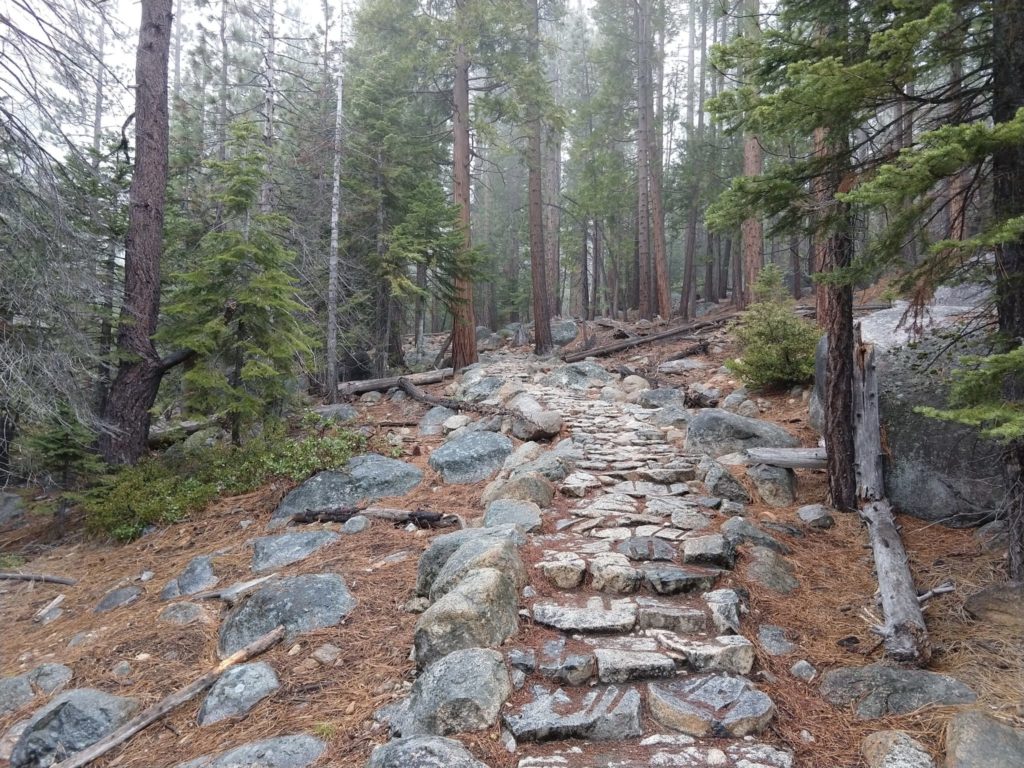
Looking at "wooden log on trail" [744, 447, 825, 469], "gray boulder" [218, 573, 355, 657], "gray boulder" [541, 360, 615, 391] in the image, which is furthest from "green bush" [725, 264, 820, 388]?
"gray boulder" [218, 573, 355, 657]

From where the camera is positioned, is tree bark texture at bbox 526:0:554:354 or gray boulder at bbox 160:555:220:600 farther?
tree bark texture at bbox 526:0:554:354

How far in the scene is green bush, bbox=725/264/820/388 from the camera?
815cm

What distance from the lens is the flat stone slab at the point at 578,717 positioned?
2.84 metres

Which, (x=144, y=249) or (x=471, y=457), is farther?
(x=144, y=249)

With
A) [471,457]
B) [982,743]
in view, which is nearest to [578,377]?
[471,457]

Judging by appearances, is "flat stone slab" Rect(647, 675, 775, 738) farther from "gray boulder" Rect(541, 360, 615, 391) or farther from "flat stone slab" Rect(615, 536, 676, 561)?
"gray boulder" Rect(541, 360, 615, 391)

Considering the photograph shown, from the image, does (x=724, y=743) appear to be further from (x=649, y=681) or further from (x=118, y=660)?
(x=118, y=660)

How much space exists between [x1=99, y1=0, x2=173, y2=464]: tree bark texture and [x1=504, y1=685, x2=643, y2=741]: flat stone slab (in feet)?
23.1

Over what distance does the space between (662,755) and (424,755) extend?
1.14m

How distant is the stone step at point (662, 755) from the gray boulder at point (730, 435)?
4.46m

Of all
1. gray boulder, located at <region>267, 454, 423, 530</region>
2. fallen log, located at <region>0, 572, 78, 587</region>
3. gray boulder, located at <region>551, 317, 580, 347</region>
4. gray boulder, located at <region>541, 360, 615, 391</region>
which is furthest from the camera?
gray boulder, located at <region>551, 317, 580, 347</region>

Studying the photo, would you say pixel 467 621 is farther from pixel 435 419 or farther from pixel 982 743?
pixel 435 419

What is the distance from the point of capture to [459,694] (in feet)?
9.58

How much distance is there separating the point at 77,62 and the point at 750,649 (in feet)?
27.0
